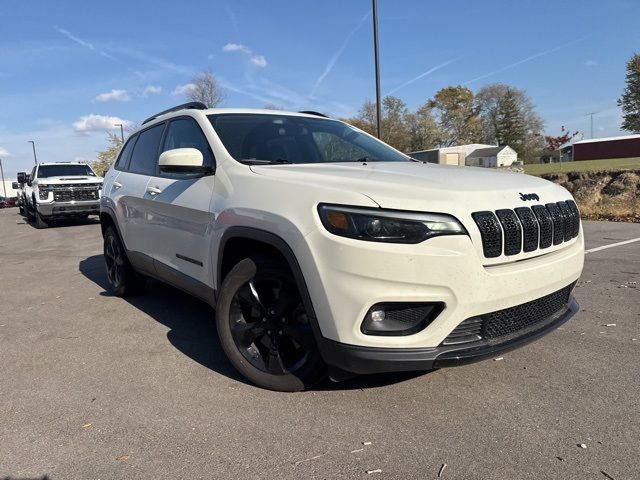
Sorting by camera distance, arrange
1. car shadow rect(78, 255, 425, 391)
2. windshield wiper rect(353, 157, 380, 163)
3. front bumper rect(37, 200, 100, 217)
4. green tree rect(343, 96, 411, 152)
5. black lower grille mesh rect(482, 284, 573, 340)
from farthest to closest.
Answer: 1. green tree rect(343, 96, 411, 152)
2. front bumper rect(37, 200, 100, 217)
3. windshield wiper rect(353, 157, 380, 163)
4. car shadow rect(78, 255, 425, 391)
5. black lower grille mesh rect(482, 284, 573, 340)

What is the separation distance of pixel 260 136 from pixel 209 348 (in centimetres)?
164

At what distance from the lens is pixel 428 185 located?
260 centimetres

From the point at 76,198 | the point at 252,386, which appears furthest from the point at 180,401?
the point at 76,198

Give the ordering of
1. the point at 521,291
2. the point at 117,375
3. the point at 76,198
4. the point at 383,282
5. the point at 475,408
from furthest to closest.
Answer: the point at 76,198 → the point at 117,375 → the point at 475,408 → the point at 521,291 → the point at 383,282

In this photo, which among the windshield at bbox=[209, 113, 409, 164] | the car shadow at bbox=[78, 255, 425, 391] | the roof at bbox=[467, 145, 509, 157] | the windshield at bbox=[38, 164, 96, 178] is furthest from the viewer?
the roof at bbox=[467, 145, 509, 157]

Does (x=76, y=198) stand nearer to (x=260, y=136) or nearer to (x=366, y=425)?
(x=260, y=136)

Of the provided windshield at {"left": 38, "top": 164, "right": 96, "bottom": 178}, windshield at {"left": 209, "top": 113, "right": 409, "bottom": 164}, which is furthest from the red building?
windshield at {"left": 209, "top": 113, "right": 409, "bottom": 164}

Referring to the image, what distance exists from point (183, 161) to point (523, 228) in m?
2.14

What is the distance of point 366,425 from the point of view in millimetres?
2613

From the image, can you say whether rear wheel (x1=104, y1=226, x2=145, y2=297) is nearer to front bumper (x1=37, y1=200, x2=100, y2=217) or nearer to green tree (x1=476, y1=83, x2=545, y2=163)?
front bumper (x1=37, y1=200, x2=100, y2=217)

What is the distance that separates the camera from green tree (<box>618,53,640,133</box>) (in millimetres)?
56969

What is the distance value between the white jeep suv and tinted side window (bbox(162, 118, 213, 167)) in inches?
0.9

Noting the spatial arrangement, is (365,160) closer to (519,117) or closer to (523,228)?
(523,228)

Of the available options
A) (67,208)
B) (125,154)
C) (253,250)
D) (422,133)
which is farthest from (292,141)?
(422,133)
